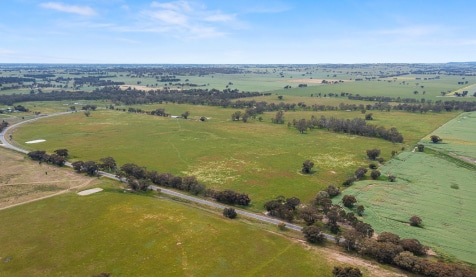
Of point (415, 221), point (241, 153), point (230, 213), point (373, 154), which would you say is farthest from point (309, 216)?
point (241, 153)

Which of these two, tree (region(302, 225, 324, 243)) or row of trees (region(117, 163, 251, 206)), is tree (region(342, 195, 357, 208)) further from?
row of trees (region(117, 163, 251, 206))

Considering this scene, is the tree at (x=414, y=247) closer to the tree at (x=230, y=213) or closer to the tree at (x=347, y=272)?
the tree at (x=347, y=272)

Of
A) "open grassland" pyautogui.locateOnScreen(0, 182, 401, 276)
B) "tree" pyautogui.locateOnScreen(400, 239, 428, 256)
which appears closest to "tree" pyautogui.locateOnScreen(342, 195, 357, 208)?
"tree" pyautogui.locateOnScreen(400, 239, 428, 256)

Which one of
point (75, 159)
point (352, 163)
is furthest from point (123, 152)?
point (352, 163)

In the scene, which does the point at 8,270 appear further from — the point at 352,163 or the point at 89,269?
the point at 352,163

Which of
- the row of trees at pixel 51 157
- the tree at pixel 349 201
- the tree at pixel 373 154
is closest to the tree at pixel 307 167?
the tree at pixel 349 201

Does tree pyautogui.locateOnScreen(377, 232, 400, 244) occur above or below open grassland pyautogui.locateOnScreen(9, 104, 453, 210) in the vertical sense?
above

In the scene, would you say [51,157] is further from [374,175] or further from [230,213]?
[374,175]
